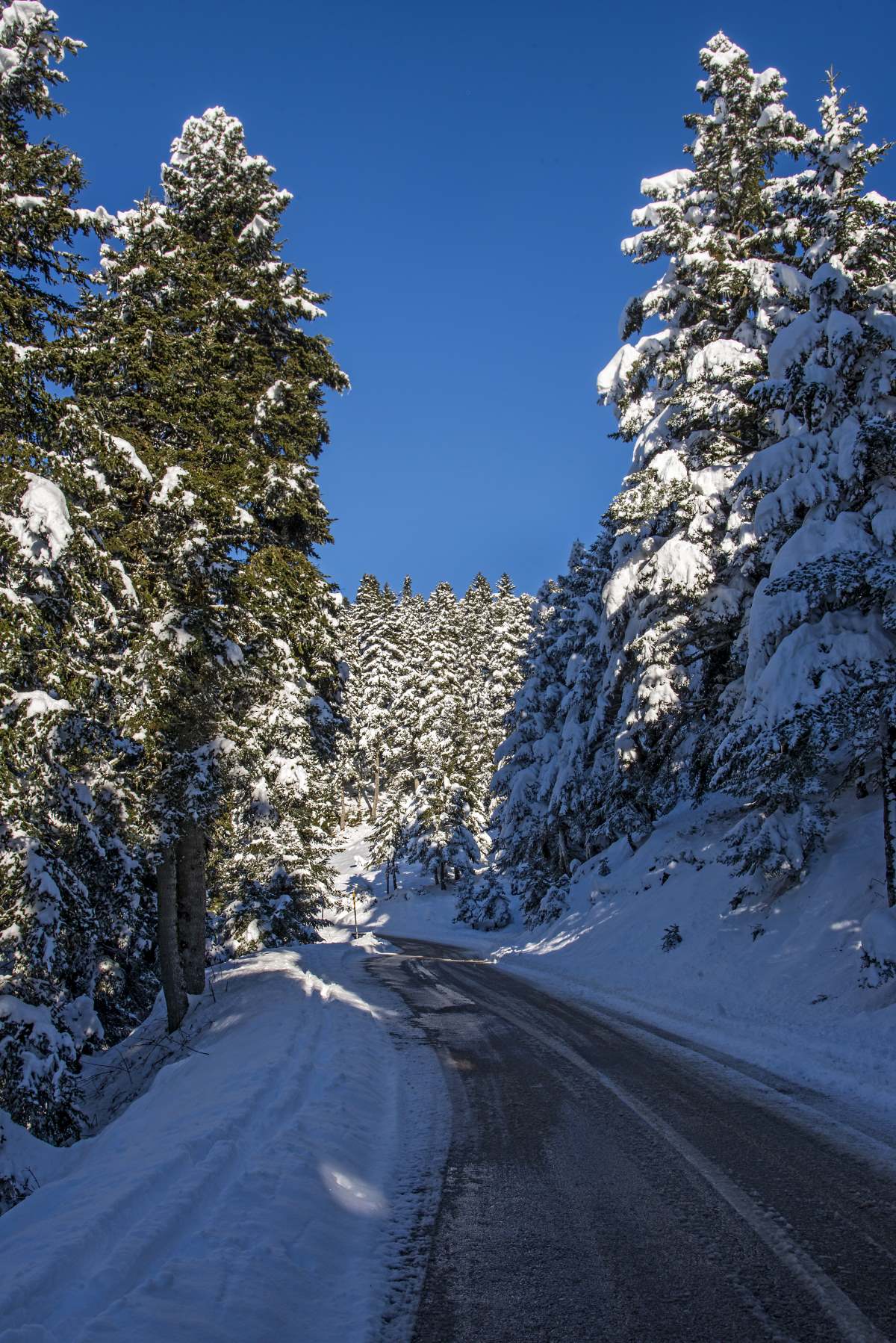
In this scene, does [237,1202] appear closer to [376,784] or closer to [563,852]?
[563,852]

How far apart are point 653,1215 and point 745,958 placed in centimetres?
887

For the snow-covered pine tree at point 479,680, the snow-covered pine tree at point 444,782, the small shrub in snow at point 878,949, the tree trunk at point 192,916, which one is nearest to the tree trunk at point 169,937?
the tree trunk at point 192,916

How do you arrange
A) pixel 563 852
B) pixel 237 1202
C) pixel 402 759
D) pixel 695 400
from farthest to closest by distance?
pixel 402 759 → pixel 563 852 → pixel 695 400 → pixel 237 1202

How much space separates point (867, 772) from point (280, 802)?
11311 mm

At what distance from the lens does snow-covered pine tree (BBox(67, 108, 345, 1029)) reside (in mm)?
11539

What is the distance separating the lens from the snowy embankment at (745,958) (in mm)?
8227

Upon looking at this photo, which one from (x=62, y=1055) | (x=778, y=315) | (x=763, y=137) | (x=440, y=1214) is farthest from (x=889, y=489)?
(x=62, y=1055)

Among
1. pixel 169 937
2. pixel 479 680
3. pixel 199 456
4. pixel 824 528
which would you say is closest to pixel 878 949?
pixel 824 528

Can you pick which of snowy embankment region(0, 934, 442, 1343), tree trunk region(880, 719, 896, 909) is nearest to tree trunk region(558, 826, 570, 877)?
tree trunk region(880, 719, 896, 909)

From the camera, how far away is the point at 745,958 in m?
12.4

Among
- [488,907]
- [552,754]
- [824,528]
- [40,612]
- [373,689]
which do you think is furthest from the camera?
[373,689]

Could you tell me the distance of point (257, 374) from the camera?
591 inches

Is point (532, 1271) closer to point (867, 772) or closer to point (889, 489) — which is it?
point (889, 489)

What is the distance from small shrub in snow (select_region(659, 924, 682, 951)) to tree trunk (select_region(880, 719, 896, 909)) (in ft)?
16.7
